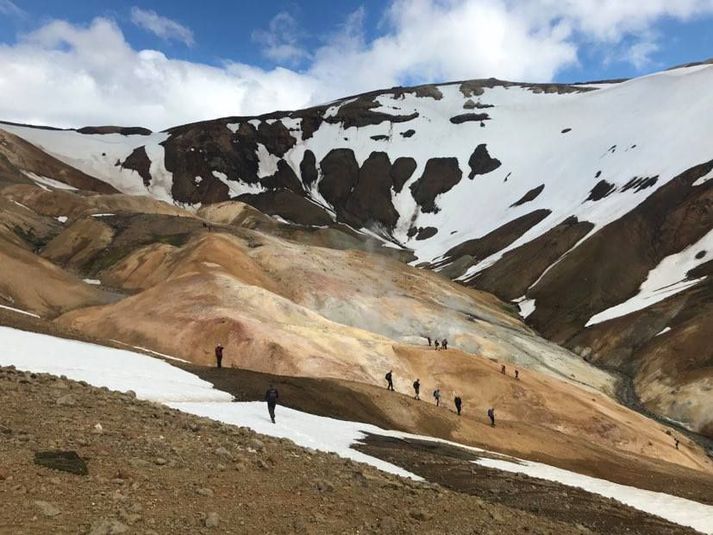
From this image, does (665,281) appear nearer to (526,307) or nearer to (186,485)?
(526,307)

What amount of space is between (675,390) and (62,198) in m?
127

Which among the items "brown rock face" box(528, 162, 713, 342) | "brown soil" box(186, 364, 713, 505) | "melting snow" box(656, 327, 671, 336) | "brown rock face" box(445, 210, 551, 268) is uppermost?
"brown rock face" box(445, 210, 551, 268)

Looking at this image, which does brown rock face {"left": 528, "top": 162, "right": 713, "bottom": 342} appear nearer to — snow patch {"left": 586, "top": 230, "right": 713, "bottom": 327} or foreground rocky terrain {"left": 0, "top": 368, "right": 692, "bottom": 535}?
snow patch {"left": 586, "top": 230, "right": 713, "bottom": 327}

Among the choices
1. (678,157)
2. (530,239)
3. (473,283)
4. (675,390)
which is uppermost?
(678,157)

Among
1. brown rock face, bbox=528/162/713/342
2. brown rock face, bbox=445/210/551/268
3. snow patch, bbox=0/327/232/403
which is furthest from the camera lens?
brown rock face, bbox=445/210/551/268

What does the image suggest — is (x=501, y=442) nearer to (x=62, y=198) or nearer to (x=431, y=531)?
(x=431, y=531)

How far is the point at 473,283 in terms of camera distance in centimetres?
15675

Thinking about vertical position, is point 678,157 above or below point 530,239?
above

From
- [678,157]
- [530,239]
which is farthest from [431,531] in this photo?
[678,157]

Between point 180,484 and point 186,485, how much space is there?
12cm

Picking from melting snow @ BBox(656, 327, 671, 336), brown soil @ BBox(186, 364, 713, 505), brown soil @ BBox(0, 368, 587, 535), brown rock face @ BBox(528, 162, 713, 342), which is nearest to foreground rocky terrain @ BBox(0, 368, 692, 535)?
brown soil @ BBox(0, 368, 587, 535)

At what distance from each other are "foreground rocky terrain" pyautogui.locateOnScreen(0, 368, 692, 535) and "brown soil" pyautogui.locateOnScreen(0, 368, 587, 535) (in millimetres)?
32

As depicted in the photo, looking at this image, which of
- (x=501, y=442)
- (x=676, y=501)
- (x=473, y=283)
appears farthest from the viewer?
(x=473, y=283)

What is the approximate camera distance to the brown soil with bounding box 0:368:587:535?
10.5 meters
